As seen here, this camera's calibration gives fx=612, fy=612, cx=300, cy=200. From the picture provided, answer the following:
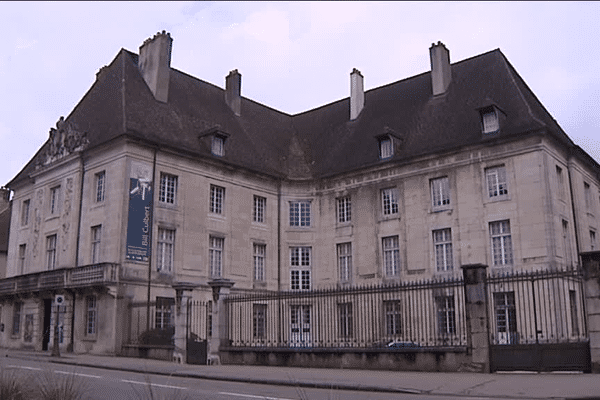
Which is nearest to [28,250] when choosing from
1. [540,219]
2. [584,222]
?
[540,219]

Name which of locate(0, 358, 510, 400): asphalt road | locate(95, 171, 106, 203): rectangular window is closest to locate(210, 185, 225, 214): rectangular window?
locate(95, 171, 106, 203): rectangular window

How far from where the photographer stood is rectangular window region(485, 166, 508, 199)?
976 inches

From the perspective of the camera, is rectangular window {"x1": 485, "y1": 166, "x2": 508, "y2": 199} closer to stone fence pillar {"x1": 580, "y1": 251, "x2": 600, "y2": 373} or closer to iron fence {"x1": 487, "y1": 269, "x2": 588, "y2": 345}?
iron fence {"x1": 487, "y1": 269, "x2": 588, "y2": 345}

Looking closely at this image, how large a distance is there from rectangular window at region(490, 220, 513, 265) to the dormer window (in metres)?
12.5

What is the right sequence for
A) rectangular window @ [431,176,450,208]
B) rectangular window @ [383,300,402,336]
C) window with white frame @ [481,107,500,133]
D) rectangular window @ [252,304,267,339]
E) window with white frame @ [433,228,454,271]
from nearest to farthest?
rectangular window @ [383,300,402,336] < rectangular window @ [252,304,267,339] < window with white frame @ [481,107,500,133] < window with white frame @ [433,228,454,271] < rectangular window @ [431,176,450,208]

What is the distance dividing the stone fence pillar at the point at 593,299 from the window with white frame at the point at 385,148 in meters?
16.0

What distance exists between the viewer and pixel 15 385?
6863mm

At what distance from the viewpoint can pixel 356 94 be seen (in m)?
32.8

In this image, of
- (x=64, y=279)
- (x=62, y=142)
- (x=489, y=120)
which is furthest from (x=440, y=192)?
(x=62, y=142)

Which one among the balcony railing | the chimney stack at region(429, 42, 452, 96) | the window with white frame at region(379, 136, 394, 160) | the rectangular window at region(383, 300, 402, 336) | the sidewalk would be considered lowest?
the sidewalk

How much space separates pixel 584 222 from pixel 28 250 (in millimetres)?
25352

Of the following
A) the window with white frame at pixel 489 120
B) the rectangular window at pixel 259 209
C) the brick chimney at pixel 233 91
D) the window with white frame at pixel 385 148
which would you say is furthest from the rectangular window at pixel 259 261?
the window with white frame at pixel 489 120

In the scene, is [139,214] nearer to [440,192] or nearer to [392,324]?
[392,324]

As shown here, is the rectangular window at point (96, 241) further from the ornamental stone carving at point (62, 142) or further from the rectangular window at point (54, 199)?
the ornamental stone carving at point (62, 142)
